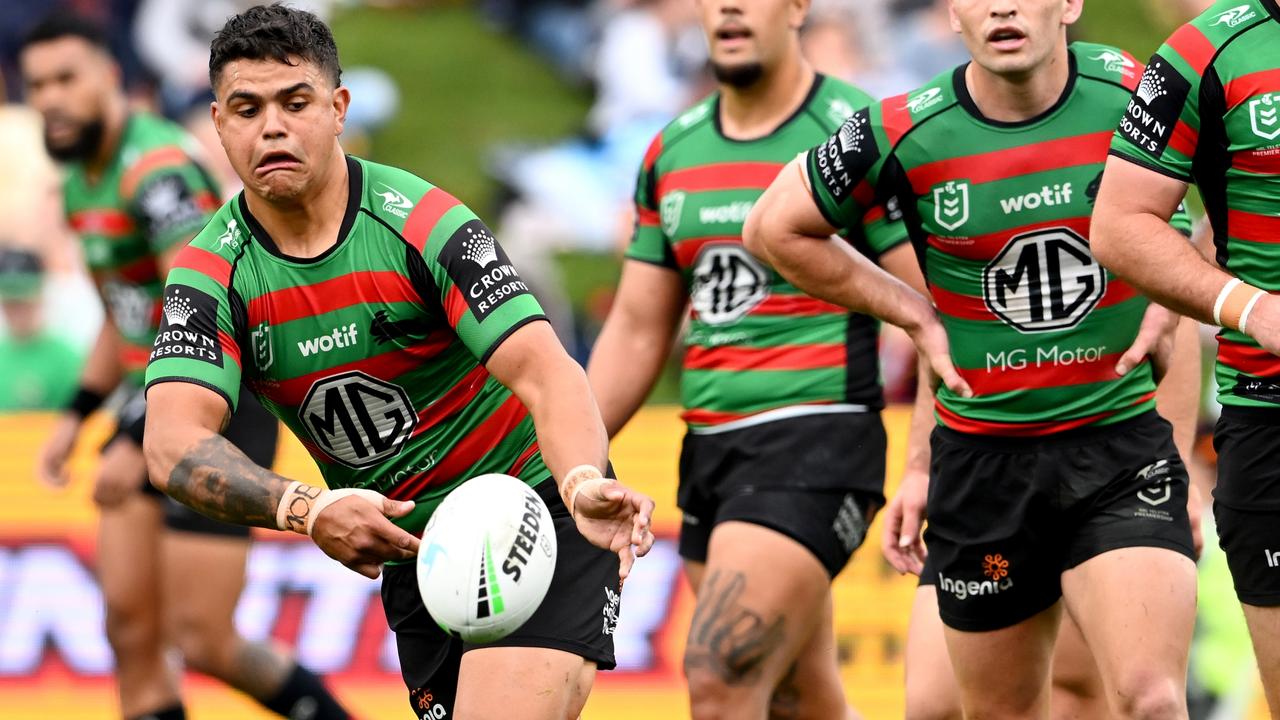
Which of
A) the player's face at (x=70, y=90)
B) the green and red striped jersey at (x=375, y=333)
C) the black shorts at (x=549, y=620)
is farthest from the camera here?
the player's face at (x=70, y=90)

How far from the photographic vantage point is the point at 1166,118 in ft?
15.9

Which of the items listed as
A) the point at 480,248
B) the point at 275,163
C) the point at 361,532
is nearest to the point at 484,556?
the point at 361,532

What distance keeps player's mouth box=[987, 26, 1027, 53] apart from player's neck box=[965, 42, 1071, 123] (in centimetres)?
12

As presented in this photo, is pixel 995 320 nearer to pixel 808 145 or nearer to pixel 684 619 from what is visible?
pixel 808 145

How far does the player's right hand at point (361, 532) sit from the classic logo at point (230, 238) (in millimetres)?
1079

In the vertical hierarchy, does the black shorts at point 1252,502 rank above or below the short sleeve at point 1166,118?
below

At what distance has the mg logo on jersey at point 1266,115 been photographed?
4777 millimetres

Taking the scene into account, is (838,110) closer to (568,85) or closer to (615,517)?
(615,517)

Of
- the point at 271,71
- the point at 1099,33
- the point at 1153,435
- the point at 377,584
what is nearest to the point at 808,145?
the point at 1153,435

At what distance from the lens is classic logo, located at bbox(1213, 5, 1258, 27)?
4836mm

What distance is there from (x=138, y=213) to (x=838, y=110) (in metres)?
3.25

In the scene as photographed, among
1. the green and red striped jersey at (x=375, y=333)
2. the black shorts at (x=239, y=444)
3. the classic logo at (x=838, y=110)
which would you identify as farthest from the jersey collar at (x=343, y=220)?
the black shorts at (x=239, y=444)

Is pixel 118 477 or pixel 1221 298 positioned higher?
pixel 1221 298

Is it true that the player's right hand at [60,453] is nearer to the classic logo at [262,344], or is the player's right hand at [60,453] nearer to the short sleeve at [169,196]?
the short sleeve at [169,196]
